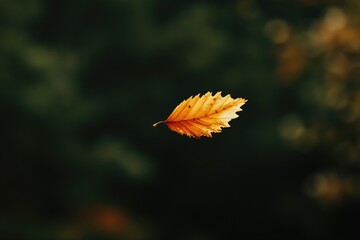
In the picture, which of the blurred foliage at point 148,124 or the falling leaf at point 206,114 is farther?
the blurred foliage at point 148,124

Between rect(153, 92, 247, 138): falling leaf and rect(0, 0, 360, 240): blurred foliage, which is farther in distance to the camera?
rect(0, 0, 360, 240): blurred foliage

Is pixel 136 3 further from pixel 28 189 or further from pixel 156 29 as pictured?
pixel 28 189

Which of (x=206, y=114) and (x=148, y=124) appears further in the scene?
(x=148, y=124)

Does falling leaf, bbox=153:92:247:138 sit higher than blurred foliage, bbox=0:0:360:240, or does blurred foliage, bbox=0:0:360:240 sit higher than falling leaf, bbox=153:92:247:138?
blurred foliage, bbox=0:0:360:240

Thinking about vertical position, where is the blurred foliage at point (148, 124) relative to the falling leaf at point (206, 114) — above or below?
above
